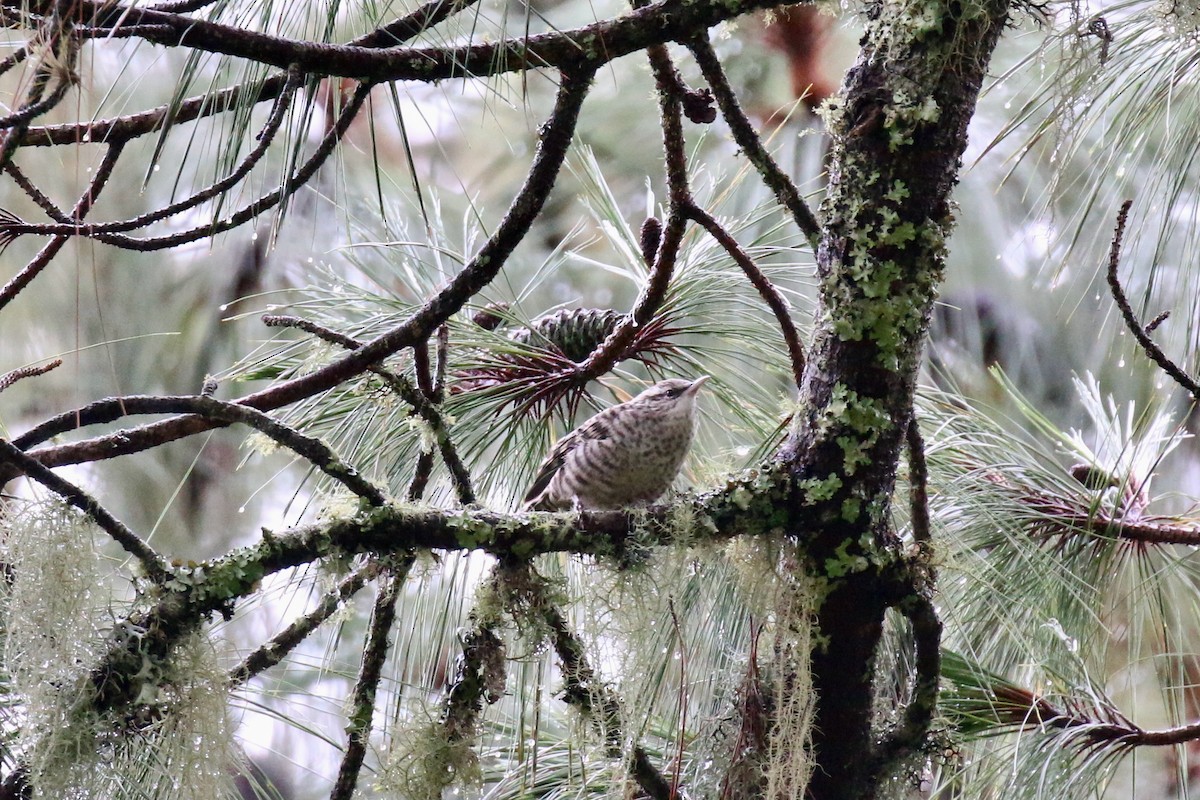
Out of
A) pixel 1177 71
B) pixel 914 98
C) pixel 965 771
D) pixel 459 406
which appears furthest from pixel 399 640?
pixel 1177 71

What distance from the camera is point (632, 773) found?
175cm

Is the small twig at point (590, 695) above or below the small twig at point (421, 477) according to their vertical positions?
below

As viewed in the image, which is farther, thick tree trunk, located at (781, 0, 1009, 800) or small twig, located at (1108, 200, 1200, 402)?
small twig, located at (1108, 200, 1200, 402)

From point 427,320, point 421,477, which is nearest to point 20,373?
point 427,320

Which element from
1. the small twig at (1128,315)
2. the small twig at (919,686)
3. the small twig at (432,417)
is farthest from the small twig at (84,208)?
the small twig at (1128,315)

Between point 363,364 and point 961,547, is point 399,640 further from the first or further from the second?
point 961,547

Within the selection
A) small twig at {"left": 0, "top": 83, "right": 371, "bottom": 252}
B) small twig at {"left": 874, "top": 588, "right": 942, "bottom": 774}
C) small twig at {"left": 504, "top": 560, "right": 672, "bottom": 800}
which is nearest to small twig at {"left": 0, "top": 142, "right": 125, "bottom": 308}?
small twig at {"left": 0, "top": 83, "right": 371, "bottom": 252}

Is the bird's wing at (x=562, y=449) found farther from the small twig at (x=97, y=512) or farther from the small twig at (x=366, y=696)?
the small twig at (x=97, y=512)

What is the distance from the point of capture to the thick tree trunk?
5.29 feet

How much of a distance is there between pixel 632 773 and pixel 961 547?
645mm

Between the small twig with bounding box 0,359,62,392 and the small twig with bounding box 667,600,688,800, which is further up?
the small twig with bounding box 0,359,62,392

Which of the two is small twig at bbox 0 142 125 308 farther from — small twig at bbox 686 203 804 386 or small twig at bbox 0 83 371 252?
small twig at bbox 686 203 804 386

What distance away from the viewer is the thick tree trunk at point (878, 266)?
1.61 meters

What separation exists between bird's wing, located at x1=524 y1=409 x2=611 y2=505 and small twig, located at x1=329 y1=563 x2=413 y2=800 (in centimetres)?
54
